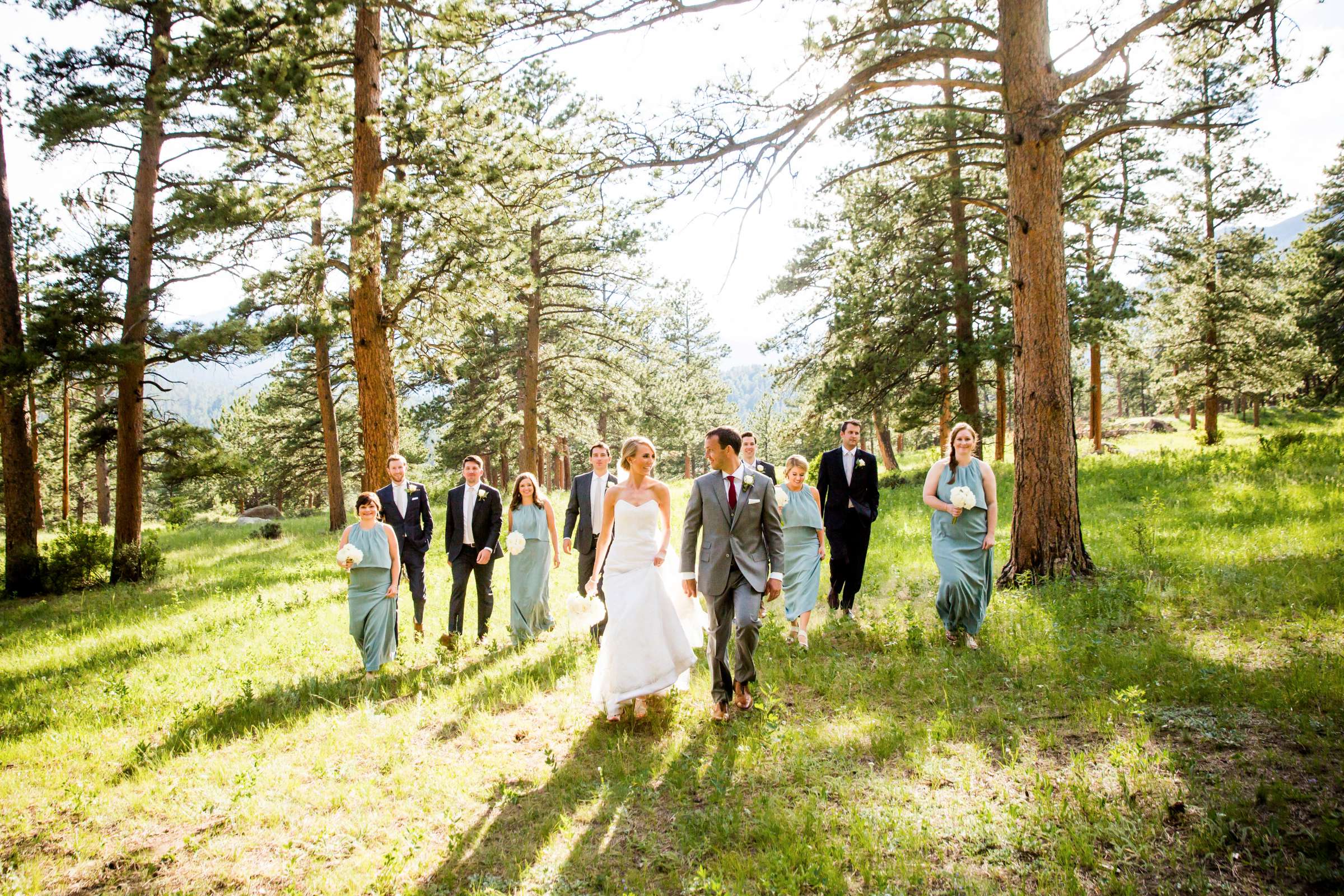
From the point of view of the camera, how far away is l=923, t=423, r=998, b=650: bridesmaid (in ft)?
21.3

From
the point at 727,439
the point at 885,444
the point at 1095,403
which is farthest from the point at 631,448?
the point at 885,444

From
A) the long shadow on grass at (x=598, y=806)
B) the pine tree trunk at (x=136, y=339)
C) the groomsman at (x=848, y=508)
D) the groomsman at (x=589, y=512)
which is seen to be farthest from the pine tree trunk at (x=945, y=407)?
the pine tree trunk at (x=136, y=339)

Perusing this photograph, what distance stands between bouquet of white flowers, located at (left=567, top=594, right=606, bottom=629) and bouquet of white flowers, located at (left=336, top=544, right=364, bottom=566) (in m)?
2.42

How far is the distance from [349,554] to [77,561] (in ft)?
35.3

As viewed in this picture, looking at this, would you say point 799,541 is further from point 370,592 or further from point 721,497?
point 370,592

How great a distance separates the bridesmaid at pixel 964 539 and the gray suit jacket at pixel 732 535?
1883 mm

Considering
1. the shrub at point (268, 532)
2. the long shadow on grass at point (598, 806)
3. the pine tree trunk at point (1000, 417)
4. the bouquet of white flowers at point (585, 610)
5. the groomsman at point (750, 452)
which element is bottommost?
the long shadow on grass at point (598, 806)

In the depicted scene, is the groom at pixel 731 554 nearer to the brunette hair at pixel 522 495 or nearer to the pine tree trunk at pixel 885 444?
the brunette hair at pixel 522 495

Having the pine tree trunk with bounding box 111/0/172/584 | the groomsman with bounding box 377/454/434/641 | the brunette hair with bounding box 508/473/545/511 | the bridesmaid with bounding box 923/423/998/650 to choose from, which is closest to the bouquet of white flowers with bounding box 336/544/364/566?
the groomsman with bounding box 377/454/434/641

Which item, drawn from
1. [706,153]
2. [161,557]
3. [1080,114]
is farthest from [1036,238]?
[161,557]

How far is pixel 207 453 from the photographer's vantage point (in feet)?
44.7

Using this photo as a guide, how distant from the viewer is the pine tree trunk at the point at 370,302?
10.3 meters

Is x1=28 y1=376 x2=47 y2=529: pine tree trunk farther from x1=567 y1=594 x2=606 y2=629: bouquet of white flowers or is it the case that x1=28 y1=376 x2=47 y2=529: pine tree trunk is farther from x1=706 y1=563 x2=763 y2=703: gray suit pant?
x1=706 y1=563 x2=763 y2=703: gray suit pant

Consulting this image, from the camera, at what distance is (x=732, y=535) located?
5391mm
